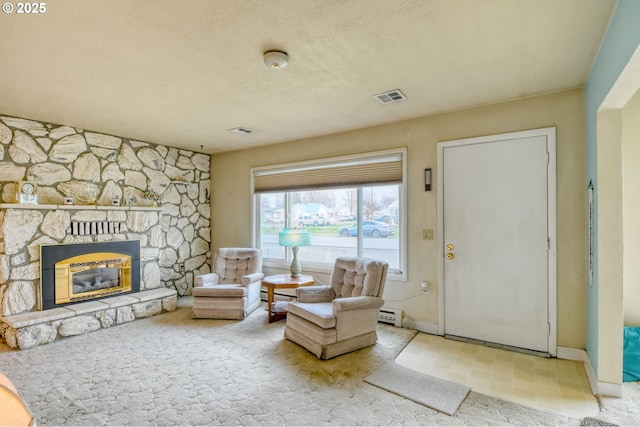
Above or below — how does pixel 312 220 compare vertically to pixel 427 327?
above

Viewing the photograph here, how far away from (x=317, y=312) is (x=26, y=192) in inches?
141

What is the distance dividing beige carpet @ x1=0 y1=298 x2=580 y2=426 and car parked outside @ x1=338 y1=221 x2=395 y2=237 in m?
1.20

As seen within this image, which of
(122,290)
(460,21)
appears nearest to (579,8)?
(460,21)

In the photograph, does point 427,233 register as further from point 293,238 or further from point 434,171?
point 293,238

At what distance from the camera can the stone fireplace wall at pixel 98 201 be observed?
3.69m

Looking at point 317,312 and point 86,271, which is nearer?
point 317,312

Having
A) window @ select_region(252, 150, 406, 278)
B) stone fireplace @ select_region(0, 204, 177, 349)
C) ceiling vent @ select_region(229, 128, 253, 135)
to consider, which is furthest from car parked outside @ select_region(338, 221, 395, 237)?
stone fireplace @ select_region(0, 204, 177, 349)

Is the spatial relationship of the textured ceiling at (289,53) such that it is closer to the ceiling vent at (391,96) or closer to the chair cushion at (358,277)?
the ceiling vent at (391,96)

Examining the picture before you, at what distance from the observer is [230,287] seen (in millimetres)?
4262

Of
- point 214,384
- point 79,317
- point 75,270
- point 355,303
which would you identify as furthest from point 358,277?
point 75,270

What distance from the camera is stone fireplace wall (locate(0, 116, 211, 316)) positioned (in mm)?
3688

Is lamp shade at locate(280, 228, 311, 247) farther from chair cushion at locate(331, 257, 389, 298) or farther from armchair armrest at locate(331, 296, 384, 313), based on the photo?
armchair armrest at locate(331, 296, 384, 313)

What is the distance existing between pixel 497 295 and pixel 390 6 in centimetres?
287

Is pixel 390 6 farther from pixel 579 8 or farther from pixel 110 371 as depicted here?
pixel 110 371
